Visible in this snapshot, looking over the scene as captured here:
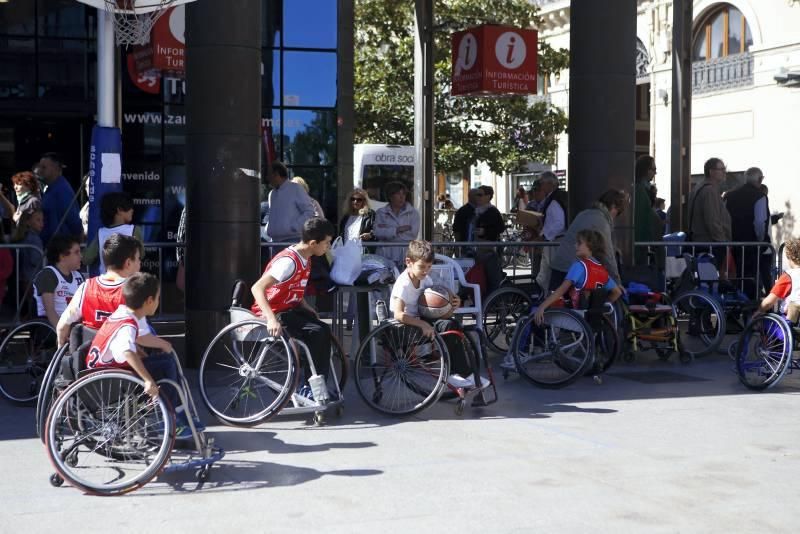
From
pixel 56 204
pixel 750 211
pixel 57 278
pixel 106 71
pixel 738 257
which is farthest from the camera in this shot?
pixel 750 211

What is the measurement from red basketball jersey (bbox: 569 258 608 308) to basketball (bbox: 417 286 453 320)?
1878 millimetres

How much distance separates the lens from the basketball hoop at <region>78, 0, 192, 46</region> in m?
9.95

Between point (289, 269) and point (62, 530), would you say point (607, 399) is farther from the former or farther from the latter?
point (62, 530)

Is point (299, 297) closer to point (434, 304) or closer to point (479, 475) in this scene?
point (434, 304)

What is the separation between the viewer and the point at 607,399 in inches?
373

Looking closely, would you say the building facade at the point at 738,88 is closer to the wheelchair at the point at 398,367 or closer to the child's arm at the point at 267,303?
the wheelchair at the point at 398,367

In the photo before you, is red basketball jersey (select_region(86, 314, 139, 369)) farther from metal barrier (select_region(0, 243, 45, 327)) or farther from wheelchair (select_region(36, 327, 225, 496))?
metal barrier (select_region(0, 243, 45, 327))

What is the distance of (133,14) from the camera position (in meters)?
10.9

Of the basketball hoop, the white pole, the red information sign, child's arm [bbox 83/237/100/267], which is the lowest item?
child's arm [bbox 83/237/100/267]

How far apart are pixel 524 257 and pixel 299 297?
16.4 ft

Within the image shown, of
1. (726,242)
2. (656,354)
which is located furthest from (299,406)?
(726,242)

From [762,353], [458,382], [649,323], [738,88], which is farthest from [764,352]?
[738,88]

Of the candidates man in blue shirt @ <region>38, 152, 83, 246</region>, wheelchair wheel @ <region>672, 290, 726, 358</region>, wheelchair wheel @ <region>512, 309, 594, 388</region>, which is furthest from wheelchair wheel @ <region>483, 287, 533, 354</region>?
man in blue shirt @ <region>38, 152, 83, 246</region>

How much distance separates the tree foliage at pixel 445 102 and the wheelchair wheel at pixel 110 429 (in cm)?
2434
